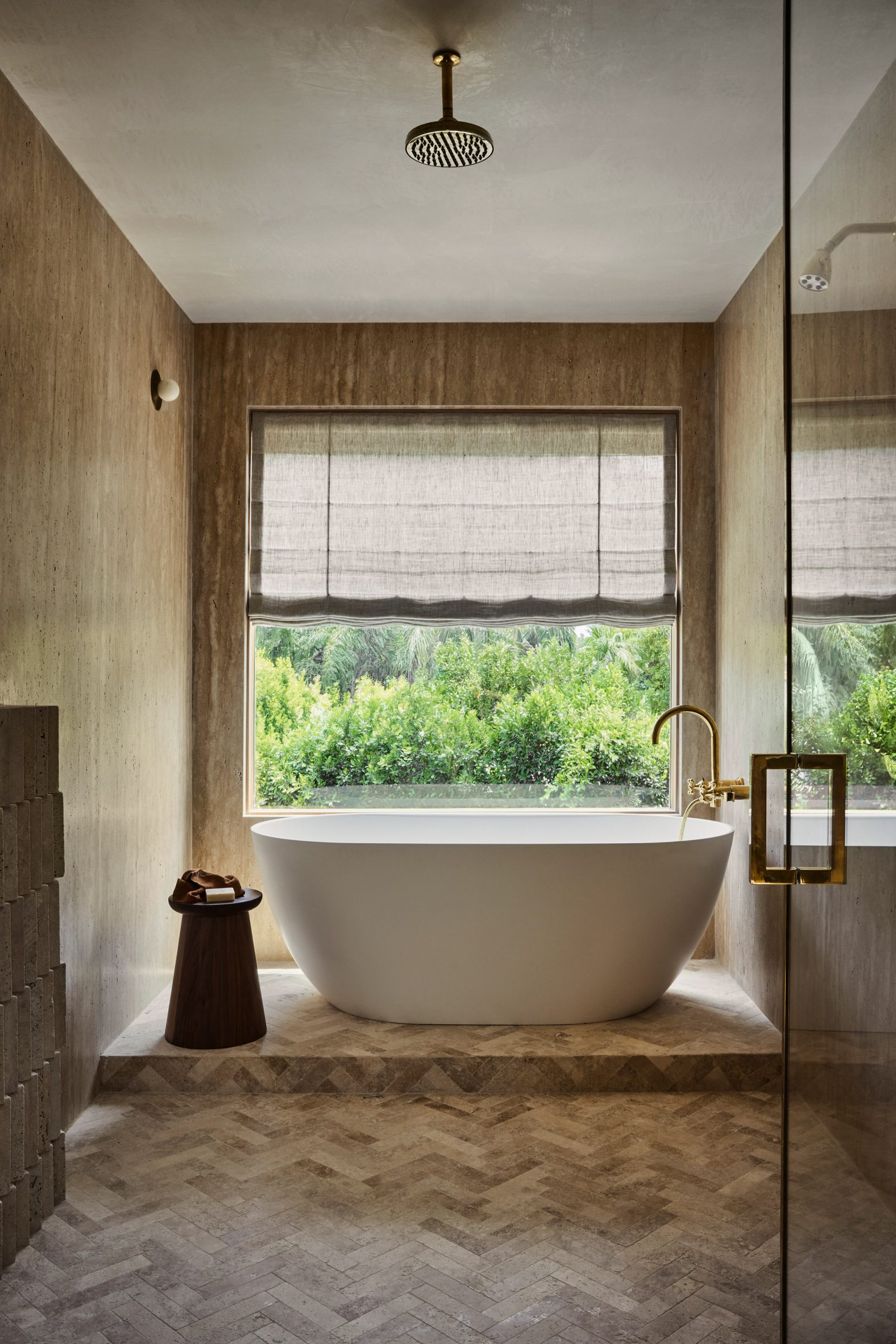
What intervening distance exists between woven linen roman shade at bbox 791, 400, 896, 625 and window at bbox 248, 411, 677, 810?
310 centimetres

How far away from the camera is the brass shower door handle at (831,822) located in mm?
1147

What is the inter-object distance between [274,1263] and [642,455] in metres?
3.29

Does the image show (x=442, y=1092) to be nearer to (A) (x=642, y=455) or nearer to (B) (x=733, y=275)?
Answer: (A) (x=642, y=455)

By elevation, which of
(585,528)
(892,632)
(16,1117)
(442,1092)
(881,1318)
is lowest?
(442,1092)

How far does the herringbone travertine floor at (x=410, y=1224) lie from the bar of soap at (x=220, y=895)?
0.61m

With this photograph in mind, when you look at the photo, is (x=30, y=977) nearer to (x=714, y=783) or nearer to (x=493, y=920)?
(x=493, y=920)

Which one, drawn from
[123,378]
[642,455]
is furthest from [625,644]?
[123,378]

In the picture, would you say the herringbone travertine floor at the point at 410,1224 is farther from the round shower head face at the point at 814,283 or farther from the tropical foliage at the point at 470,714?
the round shower head face at the point at 814,283

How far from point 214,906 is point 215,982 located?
0.77ft

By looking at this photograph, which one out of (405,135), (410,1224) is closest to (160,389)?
(405,135)

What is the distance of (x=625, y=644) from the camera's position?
4492 millimetres

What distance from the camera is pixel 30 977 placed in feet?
7.87

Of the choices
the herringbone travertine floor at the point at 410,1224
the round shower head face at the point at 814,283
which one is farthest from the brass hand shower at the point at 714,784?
the round shower head face at the point at 814,283

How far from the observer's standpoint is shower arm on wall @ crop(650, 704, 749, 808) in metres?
3.53
